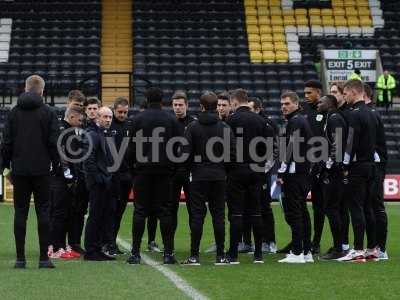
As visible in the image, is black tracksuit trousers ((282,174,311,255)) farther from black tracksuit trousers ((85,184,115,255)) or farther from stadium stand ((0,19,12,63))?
stadium stand ((0,19,12,63))

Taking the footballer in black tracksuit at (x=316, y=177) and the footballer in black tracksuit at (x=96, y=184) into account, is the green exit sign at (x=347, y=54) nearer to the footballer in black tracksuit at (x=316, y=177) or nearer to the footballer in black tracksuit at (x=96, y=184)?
the footballer in black tracksuit at (x=316, y=177)

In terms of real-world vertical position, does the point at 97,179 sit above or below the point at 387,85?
below

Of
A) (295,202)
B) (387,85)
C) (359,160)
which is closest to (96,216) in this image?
(295,202)

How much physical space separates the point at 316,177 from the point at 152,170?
2.45m

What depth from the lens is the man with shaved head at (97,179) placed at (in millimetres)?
12703

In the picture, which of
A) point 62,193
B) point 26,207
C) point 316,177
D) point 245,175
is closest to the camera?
point 26,207

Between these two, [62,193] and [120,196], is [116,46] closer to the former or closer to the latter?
[120,196]

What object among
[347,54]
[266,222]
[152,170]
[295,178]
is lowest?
[266,222]

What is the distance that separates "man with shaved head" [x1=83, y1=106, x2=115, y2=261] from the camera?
12.7 m

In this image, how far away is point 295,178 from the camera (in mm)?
12406

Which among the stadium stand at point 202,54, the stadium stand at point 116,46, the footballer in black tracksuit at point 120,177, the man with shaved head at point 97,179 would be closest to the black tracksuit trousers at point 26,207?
the man with shaved head at point 97,179

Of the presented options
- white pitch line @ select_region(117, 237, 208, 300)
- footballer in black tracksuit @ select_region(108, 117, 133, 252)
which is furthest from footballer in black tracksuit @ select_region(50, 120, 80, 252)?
white pitch line @ select_region(117, 237, 208, 300)

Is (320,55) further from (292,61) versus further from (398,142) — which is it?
(398,142)

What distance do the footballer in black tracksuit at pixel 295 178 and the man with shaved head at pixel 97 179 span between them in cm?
205
